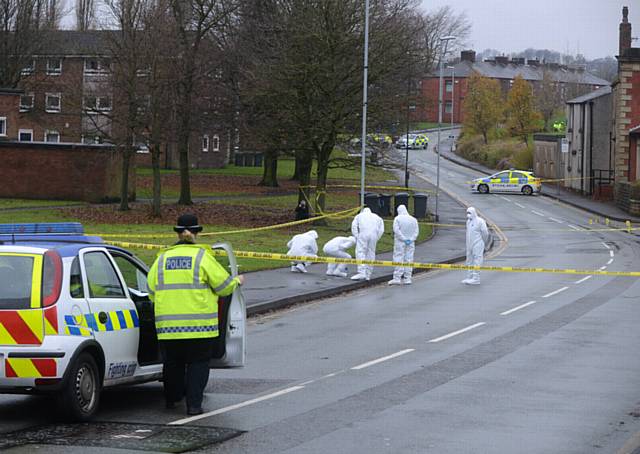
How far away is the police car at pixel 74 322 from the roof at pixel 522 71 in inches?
4871

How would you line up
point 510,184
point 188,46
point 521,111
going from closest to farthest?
point 188,46 < point 510,184 < point 521,111

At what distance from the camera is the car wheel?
9281 mm

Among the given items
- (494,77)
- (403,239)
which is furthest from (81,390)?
(494,77)

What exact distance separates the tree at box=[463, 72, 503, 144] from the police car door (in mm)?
85785

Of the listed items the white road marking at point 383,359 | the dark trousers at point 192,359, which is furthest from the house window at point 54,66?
the dark trousers at point 192,359

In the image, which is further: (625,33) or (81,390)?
(625,33)

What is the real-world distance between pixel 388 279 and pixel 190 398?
53.6ft

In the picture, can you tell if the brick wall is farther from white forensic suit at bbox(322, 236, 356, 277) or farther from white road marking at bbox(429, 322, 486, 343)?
white road marking at bbox(429, 322, 486, 343)

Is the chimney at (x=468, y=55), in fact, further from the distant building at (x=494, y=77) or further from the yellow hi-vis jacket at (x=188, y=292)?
the yellow hi-vis jacket at (x=188, y=292)

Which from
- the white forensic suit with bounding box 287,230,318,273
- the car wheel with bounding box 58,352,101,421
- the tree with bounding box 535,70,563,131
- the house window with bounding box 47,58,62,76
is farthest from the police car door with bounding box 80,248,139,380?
the tree with bounding box 535,70,563,131

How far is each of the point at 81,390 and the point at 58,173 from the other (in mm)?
41523

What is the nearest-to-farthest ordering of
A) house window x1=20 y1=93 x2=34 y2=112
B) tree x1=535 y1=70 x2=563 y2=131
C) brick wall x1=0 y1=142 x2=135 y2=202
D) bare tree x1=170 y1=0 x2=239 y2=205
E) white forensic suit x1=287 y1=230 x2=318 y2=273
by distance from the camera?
1. white forensic suit x1=287 y1=230 x2=318 y2=273
2. bare tree x1=170 y1=0 x2=239 y2=205
3. brick wall x1=0 y1=142 x2=135 y2=202
4. house window x1=20 y1=93 x2=34 y2=112
5. tree x1=535 y1=70 x2=563 y2=131

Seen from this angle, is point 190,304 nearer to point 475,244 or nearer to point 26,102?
point 475,244

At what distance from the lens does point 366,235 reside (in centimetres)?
2472
